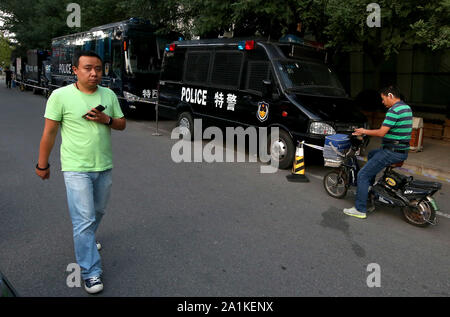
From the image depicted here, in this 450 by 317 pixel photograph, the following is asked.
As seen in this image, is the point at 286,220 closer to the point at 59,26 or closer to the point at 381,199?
the point at 381,199

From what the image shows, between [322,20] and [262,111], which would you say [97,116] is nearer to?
[262,111]

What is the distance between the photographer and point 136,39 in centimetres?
1333

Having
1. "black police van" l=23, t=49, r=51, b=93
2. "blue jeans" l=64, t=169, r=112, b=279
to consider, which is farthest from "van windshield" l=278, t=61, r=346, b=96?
"black police van" l=23, t=49, r=51, b=93

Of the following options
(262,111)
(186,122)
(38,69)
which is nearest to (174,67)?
(186,122)

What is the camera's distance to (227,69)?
27.5 feet

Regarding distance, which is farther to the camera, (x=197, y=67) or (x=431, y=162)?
(x=197, y=67)

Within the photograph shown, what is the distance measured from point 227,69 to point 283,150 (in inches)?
94.5

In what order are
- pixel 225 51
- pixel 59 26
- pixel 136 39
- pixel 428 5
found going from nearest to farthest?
pixel 428 5
pixel 225 51
pixel 136 39
pixel 59 26

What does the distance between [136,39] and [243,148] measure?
678 cm

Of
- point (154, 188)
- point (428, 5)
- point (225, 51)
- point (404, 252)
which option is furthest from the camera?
point (225, 51)

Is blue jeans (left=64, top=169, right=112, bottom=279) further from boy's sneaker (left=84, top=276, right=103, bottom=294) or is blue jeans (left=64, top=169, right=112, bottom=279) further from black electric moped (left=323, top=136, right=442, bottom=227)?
black electric moped (left=323, top=136, right=442, bottom=227)

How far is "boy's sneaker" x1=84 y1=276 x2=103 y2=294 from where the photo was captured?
3.02 metres

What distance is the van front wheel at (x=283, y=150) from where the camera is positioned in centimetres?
699

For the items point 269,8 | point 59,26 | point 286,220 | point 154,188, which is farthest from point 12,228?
point 59,26
